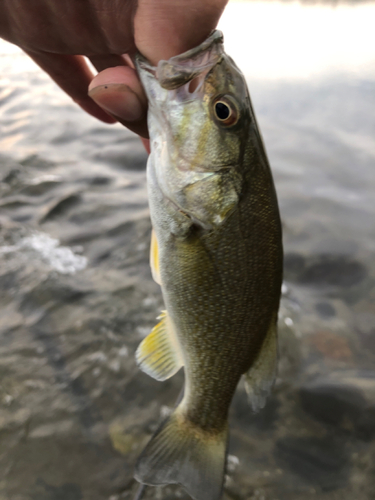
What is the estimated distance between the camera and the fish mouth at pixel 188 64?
1278mm

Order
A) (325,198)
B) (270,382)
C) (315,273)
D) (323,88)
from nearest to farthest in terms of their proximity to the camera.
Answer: (270,382) → (315,273) → (325,198) → (323,88)

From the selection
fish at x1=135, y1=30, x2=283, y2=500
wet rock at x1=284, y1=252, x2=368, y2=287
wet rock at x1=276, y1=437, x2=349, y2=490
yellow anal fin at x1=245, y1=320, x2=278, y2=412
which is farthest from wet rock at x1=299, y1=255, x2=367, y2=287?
fish at x1=135, y1=30, x2=283, y2=500

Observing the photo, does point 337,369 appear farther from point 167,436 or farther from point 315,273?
point 167,436

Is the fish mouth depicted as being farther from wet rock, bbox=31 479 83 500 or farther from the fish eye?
wet rock, bbox=31 479 83 500

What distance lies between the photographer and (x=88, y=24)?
1.44 m

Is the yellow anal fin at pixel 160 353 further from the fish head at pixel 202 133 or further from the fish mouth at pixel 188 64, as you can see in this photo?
the fish mouth at pixel 188 64

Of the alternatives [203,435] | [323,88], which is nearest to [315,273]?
[203,435]

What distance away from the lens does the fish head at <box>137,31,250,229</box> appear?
1.36 meters

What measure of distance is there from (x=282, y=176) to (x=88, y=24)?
18.0 ft

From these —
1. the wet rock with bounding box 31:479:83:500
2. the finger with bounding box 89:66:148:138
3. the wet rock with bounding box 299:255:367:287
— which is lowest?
the wet rock with bounding box 299:255:367:287

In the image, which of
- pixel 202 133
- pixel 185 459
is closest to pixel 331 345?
pixel 185 459

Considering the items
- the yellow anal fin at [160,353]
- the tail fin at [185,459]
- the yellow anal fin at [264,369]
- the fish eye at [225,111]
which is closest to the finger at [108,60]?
the fish eye at [225,111]

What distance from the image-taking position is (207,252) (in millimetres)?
1458

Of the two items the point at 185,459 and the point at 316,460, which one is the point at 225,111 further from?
the point at 316,460
